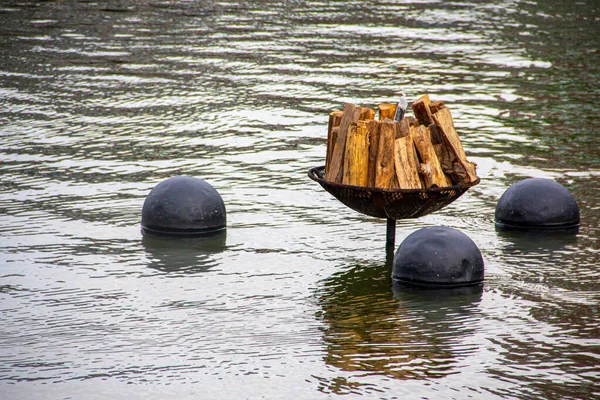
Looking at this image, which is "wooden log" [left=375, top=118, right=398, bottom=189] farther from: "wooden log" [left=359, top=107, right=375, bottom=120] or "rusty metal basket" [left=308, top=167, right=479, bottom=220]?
"wooden log" [left=359, top=107, right=375, bottom=120]

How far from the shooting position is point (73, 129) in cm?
1352

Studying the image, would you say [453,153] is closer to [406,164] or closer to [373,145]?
[406,164]

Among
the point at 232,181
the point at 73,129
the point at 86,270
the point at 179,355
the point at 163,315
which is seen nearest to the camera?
the point at 179,355

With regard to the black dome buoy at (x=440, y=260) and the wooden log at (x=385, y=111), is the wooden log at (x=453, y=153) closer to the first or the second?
the wooden log at (x=385, y=111)

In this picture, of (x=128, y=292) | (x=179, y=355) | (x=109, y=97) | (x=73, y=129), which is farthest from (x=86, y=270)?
(x=109, y=97)

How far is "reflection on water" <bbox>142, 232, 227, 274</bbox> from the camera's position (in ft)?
27.9

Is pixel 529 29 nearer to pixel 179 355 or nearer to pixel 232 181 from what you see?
pixel 232 181

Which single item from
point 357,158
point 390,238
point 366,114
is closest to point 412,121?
point 366,114

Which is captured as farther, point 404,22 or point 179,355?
point 404,22

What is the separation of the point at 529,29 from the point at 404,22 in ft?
9.91

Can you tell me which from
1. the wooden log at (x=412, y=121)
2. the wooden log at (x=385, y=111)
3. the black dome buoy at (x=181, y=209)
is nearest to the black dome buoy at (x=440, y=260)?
the wooden log at (x=412, y=121)

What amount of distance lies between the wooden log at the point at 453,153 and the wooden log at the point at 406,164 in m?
0.37

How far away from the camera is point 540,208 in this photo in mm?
9414

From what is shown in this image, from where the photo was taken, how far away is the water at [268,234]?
644 cm
